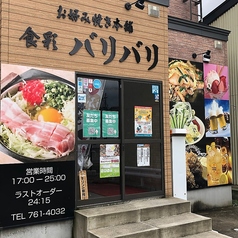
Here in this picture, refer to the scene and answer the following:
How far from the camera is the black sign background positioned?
468 centimetres

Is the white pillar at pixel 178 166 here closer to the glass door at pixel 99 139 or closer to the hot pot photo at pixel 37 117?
the glass door at pixel 99 139

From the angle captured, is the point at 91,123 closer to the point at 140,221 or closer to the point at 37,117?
the point at 37,117

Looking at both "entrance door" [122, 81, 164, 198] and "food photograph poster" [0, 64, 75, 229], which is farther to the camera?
"entrance door" [122, 81, 164, 198]

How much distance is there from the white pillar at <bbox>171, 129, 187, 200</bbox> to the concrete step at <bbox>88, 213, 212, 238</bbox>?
820 millimetres

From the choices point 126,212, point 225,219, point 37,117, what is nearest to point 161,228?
point 126,212

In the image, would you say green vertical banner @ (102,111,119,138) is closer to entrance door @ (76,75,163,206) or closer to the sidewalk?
entrance door @ (76,75,163,206)

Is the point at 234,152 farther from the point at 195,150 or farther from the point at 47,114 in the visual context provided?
the point at 47,114

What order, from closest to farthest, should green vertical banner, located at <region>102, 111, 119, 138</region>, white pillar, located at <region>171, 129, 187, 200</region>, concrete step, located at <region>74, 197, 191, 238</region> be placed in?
1. concrete step, located at <region>74, 197, 191, 238</region>
2. green vertical banner, located at <region>102, 111, 119, 138</region>
3. white pillar, located at <region>171, 129, 187, 200</region>

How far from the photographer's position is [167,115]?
261 inches

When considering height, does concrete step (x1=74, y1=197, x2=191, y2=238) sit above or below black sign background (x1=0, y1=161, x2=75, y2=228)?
below

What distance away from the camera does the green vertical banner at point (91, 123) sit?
5.62m

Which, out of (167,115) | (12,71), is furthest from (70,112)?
(167,115)

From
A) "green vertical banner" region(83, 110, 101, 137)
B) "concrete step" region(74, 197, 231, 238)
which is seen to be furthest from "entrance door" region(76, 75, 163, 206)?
"concrete step" region(74, 197, 231, 238)

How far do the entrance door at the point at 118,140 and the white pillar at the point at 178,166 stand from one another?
317 mm
